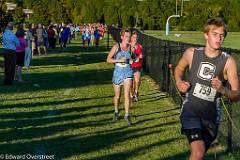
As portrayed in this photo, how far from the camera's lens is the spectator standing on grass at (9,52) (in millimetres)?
18797

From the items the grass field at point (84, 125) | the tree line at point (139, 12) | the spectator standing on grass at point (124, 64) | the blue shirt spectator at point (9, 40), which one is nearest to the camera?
the grass field at point (84, 125)

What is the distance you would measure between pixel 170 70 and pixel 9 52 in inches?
325

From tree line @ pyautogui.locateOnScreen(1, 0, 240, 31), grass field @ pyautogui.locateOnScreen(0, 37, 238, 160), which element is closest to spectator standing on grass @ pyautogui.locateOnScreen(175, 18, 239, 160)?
grass field @ pyautogui.locateOnScreen(0, 37, 238, 160)

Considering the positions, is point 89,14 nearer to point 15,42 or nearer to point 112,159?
point 15,42

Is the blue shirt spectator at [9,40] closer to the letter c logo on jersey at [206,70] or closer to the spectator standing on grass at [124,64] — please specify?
the spectator standing on grass at [124,64]

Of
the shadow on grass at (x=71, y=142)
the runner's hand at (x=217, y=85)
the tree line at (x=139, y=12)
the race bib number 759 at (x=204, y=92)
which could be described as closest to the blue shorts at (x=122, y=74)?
the shadow on grass at (x=71, y=142)

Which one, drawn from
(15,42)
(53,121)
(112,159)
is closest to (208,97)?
(112,159)

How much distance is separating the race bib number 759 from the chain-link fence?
72.1 inches

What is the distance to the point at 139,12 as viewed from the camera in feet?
374

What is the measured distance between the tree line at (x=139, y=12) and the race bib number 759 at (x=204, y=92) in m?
97.2

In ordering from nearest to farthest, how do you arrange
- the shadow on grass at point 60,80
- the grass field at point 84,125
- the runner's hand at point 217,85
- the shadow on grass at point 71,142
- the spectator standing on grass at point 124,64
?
1. the runner's hand at point 217,85
2. the shadow on grass at point 71,142
3. the grass field at point 84,125
4. the spectator standing on grass at point 124,64
5. the shadow on grass at point 60,80

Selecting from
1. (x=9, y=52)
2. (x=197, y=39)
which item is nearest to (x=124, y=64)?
(x=9, y=52)

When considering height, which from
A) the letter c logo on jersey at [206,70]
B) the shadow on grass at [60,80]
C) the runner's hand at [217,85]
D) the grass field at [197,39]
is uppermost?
the letter c logo on jersey at [206,70]

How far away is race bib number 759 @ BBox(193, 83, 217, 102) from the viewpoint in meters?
6.58
